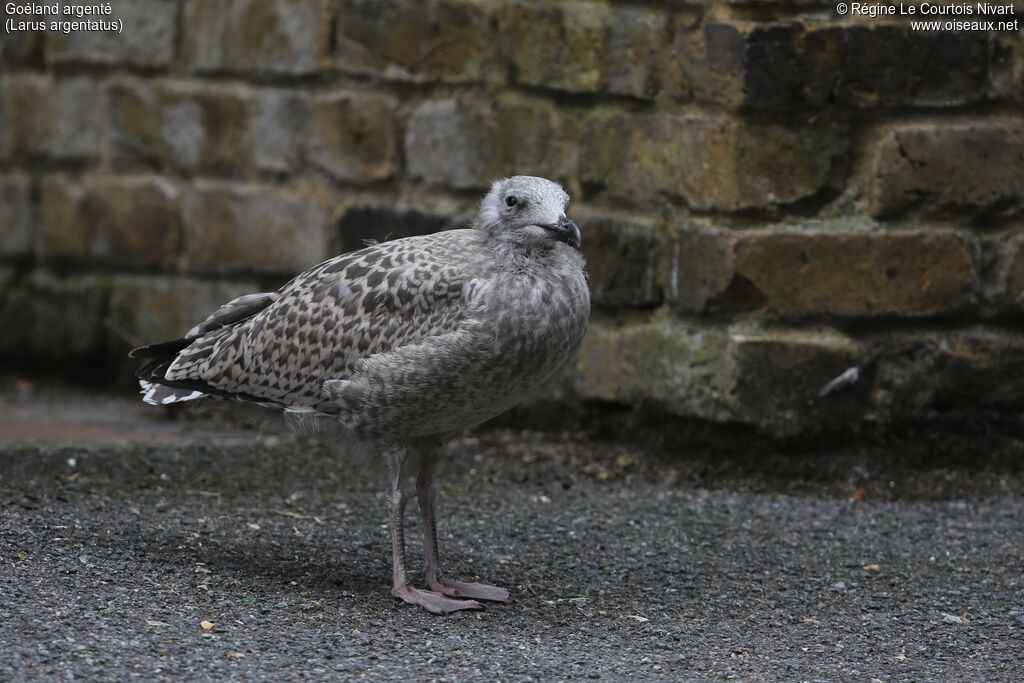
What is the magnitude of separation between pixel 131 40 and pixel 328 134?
1.38m

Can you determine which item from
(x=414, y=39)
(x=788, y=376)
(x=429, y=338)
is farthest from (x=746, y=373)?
(x=414, y=39)

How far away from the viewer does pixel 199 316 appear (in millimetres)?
7281

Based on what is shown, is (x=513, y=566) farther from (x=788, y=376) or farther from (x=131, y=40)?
(x=131, y=40)

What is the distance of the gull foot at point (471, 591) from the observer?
4434 millimetres

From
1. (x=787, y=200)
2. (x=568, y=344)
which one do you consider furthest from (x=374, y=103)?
(x=568, y=344)

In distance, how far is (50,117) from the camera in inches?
299

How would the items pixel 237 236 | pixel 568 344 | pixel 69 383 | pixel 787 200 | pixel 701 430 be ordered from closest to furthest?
pixel 568 344 < pixel 787 200 < pixel 701 430 < pixel 237 236 < pixel 69 383

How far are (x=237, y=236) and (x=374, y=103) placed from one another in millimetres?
1104

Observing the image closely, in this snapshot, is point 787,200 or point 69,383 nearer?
point 787,200

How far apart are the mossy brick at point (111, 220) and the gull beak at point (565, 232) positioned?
358cm

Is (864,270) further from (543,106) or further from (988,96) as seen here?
(543,106)

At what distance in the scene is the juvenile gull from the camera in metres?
4.24

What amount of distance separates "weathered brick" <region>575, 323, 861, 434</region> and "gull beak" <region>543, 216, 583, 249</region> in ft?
5.21

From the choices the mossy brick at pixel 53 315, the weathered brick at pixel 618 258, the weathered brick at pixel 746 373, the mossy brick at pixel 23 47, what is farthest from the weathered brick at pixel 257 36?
the weathered brick at pixel 746 373
